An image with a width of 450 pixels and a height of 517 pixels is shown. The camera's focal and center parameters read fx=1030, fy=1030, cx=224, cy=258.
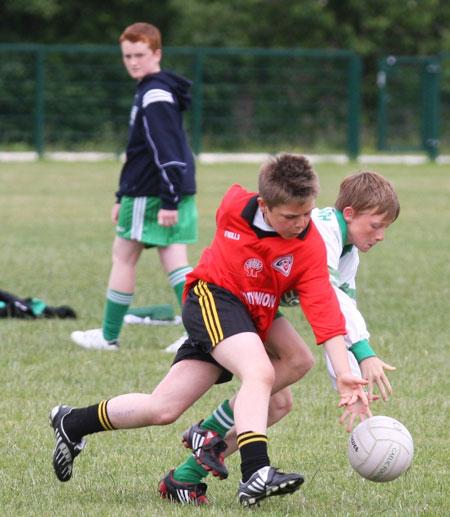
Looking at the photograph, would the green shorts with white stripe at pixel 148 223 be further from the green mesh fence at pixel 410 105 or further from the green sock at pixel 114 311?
the green mesh fence at pixel 410 105

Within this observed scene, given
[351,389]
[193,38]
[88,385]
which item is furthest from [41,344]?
[193,38]

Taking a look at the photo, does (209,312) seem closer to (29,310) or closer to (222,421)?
(222,421)

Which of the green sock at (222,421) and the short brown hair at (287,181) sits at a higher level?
the short brown hair at (287,181)

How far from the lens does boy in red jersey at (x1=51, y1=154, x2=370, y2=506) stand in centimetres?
365

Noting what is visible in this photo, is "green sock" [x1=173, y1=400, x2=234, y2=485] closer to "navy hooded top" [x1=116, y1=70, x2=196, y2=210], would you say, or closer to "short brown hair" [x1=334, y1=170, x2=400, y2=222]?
"short brown hair" [x1=334, y1=170, x2=400, y2=222]

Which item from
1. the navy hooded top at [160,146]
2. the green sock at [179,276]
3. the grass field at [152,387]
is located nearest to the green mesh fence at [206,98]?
the grass field at [152,387]

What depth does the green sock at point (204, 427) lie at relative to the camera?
3908mm

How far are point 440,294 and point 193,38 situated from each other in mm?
25448

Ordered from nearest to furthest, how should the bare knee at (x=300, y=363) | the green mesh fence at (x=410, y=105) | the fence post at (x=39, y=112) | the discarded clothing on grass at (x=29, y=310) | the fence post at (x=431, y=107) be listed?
1. the bare knee at (x=300, y=363)
2. the discarded clothing on grass at (x=29, y=310)
3. the fence post at (x=39, y=112)
4. the fence post at (x=431, y=107)
5. the green mesh fence at (x=410, y=105)

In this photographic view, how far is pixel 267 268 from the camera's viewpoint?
379 centimetres

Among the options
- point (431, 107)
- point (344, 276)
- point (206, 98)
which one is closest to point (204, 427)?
point (344, 276)

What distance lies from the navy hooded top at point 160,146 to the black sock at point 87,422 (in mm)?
2455

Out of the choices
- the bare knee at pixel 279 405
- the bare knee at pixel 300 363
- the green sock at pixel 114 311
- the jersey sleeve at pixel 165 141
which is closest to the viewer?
the bare knee at pixel 300 363

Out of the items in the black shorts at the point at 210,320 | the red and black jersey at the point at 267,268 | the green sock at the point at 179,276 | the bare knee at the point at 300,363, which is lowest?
the green sock at the point at 179,276
